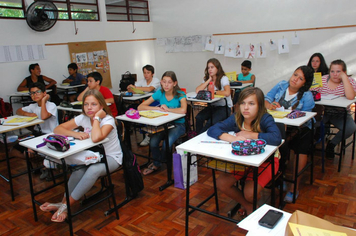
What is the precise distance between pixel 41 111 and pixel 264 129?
7.88 feet

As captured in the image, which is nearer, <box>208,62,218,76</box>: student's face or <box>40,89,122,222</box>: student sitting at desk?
<box>40,89,122,222</box>: student sitting at desk

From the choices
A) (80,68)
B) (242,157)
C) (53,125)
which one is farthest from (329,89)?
(80,68)

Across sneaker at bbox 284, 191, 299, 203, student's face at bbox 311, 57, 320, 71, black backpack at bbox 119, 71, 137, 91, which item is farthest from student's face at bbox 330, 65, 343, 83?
black backpack at bbox 119, 71, 137, 91

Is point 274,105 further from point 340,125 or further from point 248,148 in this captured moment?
point 248,148

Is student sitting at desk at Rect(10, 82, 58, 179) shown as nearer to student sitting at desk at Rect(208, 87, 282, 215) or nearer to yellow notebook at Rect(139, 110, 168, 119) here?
yellow notebook at Rect(139, 110, 168, 119)

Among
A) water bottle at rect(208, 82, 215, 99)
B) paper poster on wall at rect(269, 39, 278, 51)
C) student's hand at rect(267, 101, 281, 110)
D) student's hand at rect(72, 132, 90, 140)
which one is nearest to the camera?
student's hand at rect(72, 132, 90, 140)

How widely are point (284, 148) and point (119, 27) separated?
5713mm

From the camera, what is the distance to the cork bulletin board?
242 inches

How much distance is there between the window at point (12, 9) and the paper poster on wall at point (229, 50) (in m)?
4.20

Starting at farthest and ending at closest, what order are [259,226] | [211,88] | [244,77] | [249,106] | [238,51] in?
[238,51] → [244,77] → [211,88] → [249,106] → [259,226]

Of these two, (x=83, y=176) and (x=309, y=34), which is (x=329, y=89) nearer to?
(x=309, y=34)

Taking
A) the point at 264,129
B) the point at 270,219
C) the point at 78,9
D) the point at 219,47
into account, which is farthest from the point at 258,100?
the point at 78,9

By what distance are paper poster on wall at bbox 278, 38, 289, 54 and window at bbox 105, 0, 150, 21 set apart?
12.1 feet

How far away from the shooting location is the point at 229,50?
6477 millimetres
